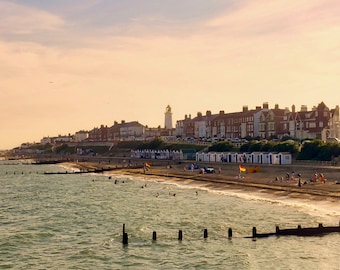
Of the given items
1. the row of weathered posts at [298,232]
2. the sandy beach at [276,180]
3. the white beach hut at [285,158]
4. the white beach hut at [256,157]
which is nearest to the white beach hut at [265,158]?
the white beach hut at [256,157]

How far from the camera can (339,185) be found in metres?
60.1

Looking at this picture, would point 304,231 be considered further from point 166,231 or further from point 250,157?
point 250,157

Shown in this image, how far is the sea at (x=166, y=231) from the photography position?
31250 mm

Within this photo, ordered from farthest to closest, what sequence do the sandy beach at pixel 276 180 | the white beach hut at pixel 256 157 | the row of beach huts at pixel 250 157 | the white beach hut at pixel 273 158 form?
the white beach hut at pixel 256 157, the white beach hut at pixel 273 158, the row of beach huts at pixel 250 157, the sandy beach at pixel 276 180

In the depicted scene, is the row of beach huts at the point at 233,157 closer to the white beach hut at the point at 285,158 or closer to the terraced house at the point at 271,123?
the white beach hut at the point at 285,158

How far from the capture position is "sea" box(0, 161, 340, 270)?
31250mm

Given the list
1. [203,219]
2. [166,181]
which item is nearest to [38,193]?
[166,181]

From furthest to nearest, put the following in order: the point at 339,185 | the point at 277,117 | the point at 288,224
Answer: the point at 277,117 → the point at 339,185 → the point at 288,224

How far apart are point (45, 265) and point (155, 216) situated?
18521 mm

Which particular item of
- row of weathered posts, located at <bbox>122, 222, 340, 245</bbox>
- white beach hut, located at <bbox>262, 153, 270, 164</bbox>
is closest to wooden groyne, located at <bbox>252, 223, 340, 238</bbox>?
row of weathered posts, located at <bbox>122, 222, 340, 245</bbox>

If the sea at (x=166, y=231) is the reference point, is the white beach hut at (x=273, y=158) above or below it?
above

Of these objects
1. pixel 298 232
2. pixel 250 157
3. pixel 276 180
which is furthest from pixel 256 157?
pixel 298 232

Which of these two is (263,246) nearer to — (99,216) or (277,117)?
(99,216)

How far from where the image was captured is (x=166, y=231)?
40344 mm
